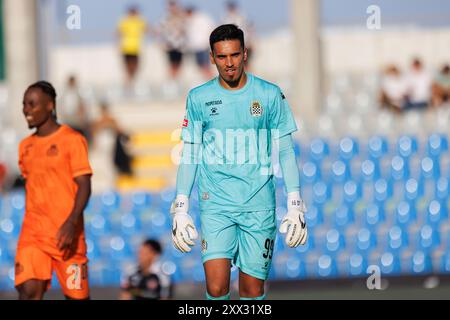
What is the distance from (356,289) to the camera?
49.3ft

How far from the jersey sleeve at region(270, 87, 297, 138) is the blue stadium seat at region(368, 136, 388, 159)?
10636 mm

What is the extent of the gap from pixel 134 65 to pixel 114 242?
741cm

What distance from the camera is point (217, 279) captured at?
6.88m

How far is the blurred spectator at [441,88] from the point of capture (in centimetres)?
1927

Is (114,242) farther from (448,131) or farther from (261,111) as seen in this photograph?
(261,111)

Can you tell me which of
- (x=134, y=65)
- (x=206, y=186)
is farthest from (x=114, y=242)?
(x=206, y=186)

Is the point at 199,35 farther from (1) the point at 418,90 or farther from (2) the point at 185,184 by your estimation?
(2) the point at 185,184

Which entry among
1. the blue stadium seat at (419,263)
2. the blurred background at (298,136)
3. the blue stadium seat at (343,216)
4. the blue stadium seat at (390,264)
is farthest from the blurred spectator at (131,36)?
the blue stadium seat at (419,263)

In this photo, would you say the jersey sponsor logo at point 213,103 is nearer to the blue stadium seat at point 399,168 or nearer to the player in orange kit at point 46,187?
the player in orange kit at point 46,187

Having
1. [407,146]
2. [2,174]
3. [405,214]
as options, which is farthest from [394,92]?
[2,174]

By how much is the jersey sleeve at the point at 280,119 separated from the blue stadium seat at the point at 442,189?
983 centimetres

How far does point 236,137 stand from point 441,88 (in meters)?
12.9

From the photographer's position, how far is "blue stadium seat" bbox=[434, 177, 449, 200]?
1658 cm

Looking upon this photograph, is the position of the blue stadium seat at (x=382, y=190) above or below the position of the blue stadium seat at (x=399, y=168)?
below
